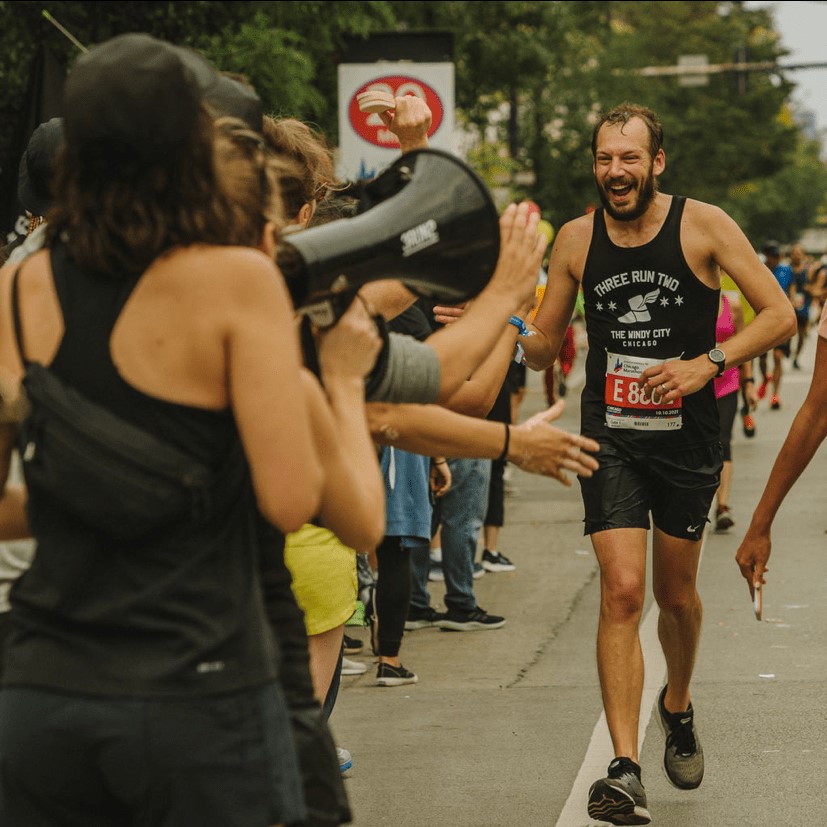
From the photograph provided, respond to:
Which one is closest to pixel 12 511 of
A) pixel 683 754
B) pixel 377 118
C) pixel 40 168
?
pixel 40 168

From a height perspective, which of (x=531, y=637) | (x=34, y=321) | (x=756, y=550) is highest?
(x=34, y=321)

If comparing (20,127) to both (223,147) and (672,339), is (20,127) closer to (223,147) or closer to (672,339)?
(672,339)

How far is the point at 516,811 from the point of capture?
207 inches

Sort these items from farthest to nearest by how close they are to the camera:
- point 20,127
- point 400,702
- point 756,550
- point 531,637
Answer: point 20,127 < point 531,637 < point 400,702 < point 756,550

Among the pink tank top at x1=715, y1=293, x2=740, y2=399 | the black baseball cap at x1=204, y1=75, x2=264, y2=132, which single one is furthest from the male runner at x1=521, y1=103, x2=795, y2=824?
the pink tank top at x1=715, y1=293, x2=740, y2=399

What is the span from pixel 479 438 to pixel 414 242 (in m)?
0.56

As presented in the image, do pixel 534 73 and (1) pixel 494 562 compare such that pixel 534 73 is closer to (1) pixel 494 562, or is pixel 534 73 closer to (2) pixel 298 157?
(1) pixel 494 562

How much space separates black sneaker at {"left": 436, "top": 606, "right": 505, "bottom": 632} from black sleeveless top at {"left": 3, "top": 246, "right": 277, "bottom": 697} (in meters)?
5.92

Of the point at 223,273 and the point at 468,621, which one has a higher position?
the point at 223,273

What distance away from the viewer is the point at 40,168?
4121mm

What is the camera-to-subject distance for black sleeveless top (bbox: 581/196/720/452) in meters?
5.39

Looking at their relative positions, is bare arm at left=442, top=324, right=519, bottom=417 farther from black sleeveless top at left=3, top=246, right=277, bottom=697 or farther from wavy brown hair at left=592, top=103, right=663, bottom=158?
wavy brown hair at left=592, top=103, right=663, bottom=158

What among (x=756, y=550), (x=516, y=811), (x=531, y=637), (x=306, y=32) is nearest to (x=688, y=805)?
(x=516, y=811)

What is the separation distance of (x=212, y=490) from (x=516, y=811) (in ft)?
10.2
